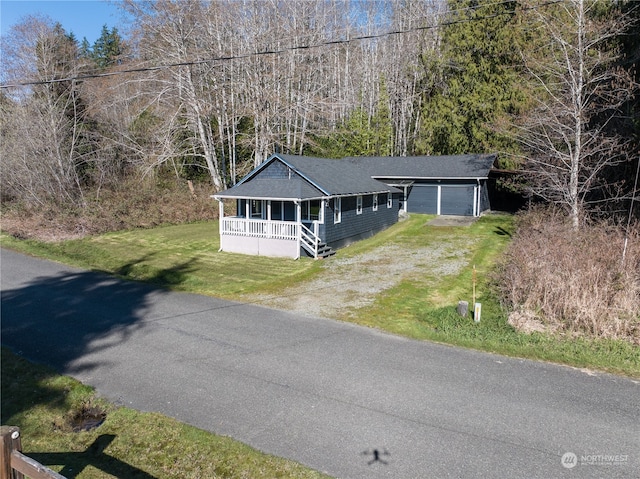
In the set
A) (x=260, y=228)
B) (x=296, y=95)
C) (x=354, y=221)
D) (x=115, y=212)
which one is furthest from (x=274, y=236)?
(x=296, y=95)

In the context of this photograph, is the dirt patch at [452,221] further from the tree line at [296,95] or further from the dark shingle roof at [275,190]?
the dark shingle roof at [275,190]

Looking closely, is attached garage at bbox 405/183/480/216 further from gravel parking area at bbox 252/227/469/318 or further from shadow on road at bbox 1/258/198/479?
shadow on road at bbox 1/258/198/479

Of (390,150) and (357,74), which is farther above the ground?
(357,74)

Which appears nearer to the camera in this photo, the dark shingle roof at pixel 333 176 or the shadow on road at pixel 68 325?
the shadow on road at pixel 68 325

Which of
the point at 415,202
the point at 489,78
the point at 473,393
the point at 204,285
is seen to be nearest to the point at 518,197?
the point at 415,202

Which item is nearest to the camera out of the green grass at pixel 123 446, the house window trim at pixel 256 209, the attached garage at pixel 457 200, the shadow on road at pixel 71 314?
the green grass at pixel 123 446

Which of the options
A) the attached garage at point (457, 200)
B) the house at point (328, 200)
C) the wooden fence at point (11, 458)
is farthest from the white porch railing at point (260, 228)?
the wooden fence at point (11, 458)

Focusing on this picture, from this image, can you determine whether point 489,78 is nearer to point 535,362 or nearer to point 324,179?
point 324,179
